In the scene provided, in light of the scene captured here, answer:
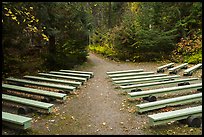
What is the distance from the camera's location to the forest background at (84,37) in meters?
15.2

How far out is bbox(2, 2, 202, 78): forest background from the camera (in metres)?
15.2

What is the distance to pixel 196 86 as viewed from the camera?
36.2ft

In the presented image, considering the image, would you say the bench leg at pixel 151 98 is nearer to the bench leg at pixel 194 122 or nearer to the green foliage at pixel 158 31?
the bench leg at pixel 194 122

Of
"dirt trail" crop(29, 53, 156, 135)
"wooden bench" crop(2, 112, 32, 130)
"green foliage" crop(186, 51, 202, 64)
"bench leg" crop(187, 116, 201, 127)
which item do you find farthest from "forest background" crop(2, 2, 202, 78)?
"bench leg" crop(187, 116, 201, 127)

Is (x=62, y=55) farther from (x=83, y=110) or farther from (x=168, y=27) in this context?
(x=168, y=27)

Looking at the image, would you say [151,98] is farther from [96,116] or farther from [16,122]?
[16,122]

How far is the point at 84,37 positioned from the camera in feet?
67.4

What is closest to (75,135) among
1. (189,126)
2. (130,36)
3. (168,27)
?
(189,126)

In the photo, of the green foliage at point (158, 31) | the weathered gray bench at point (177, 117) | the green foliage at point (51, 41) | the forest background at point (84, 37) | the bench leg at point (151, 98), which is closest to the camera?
the weathered gray bench at point (177, 117)

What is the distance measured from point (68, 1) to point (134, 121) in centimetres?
1096

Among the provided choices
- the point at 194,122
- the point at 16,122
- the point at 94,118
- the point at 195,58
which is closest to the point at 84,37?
the point at 195,58

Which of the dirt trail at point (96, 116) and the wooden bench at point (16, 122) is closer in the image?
the wooden bench at point (16, 122)

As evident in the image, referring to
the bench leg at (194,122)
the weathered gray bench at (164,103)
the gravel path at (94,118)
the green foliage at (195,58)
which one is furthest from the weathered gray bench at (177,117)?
the green foliage at (195,58)

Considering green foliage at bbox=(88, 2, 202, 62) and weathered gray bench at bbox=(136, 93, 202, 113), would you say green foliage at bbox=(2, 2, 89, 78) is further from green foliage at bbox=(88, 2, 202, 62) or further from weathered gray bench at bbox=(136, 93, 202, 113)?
weathered gray bench at bbox=(136, 93, 202, 113)
